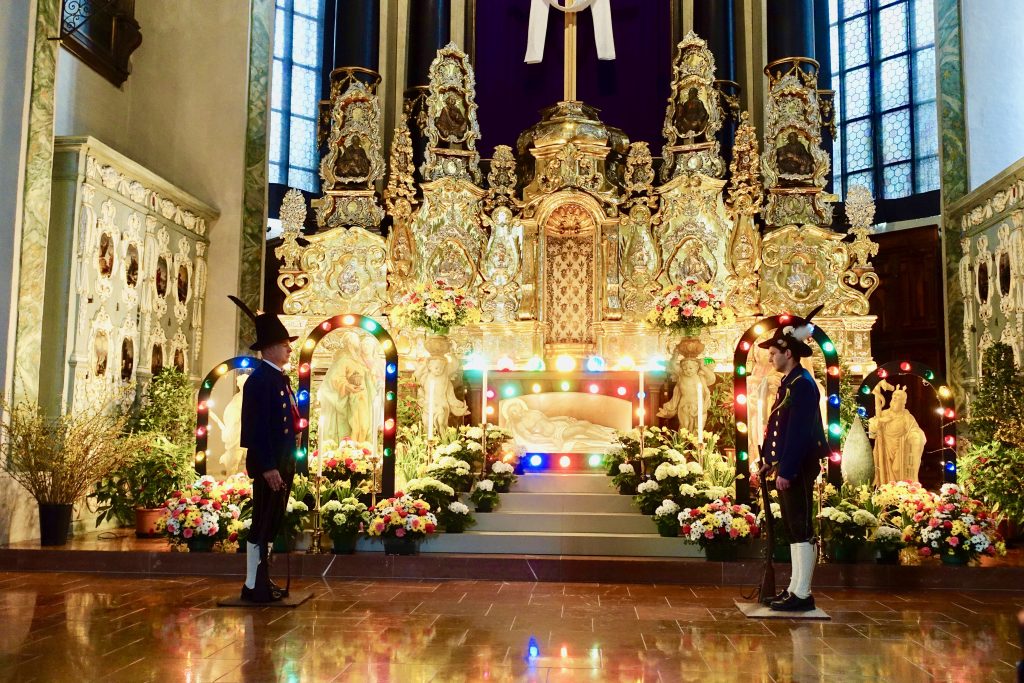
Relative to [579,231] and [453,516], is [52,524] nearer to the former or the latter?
[453,516]

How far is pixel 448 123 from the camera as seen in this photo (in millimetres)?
15000

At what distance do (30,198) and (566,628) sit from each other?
771 cm

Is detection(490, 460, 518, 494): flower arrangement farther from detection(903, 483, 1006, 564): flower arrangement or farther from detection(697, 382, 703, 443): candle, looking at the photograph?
detection(903, 483, 1006, 564): flower arrangement

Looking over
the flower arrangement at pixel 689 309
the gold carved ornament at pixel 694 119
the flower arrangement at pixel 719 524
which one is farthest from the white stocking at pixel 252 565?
the gold carved ornament at pixel 694 119

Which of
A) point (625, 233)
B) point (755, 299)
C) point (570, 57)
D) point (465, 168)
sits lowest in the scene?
point (755, 299)

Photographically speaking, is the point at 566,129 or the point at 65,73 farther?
the point at 566,129

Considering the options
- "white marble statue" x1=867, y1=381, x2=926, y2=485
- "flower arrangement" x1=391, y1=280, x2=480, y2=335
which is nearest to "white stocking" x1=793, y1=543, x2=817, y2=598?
"white marble statue" x1=867, y1=381, x2=926, y2=485

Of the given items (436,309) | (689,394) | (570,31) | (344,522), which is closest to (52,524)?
(344,522)

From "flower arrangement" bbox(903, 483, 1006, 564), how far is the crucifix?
8268mm

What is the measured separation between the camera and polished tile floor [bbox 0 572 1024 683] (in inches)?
210

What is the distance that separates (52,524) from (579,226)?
8.09 meters

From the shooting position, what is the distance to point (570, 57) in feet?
49.2

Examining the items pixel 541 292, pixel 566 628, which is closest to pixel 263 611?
pixel 566 628

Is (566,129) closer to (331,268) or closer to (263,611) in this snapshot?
(331,268)
